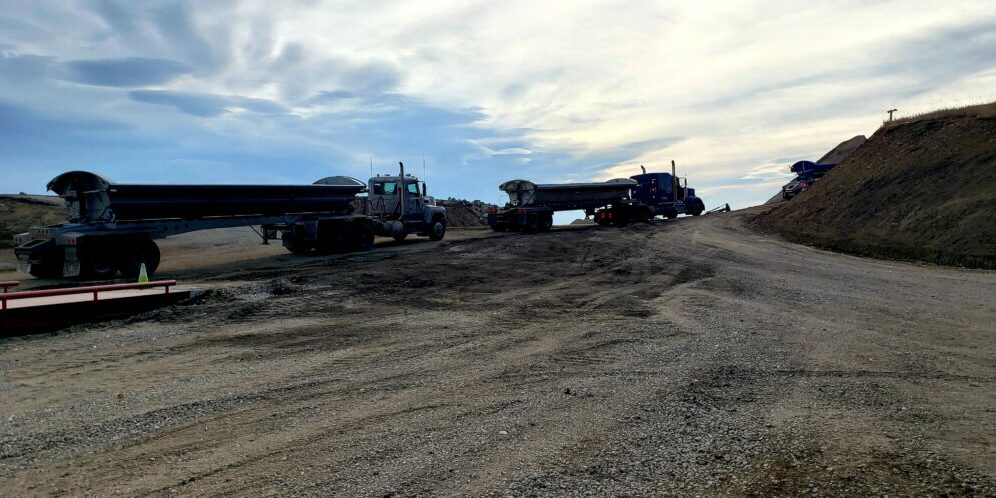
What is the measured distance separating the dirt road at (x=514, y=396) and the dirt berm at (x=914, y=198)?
28.7 feet

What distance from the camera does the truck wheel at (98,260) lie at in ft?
59.9

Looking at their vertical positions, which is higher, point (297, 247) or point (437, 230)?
point (437, 230)

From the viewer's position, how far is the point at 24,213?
33.2 meters

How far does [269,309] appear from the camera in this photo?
12109 mm

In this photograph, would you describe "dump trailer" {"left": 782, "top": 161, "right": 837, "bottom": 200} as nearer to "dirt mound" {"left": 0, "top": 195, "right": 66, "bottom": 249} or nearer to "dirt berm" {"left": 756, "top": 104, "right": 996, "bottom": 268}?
"dirt berm" {"left": 756, "top": 104, "right": 996, "bottom": 268}

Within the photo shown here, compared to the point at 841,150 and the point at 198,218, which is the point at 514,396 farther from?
the point at 841,150

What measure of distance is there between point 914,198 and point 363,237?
74.6ft

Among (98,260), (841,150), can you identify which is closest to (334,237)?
(98,260)

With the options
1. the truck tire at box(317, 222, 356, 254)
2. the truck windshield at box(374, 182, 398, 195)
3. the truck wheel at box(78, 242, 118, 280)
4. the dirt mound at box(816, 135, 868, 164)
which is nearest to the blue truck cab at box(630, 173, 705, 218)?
the truck windshield at box(374, 182, 398, 195)

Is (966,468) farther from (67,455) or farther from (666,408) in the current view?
(67,455)

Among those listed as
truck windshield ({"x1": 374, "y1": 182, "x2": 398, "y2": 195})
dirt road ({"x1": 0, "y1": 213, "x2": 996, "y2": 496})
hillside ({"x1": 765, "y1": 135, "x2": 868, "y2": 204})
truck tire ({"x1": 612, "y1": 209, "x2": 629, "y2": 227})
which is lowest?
dirt road ({"x1": 0, "y1": 213, "x2": 996, "y2": 496})

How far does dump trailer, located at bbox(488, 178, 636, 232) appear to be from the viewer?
3312 centimetres

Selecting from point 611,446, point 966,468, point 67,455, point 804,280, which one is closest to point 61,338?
point 67,455

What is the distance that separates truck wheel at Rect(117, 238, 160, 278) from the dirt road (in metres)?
8.06
